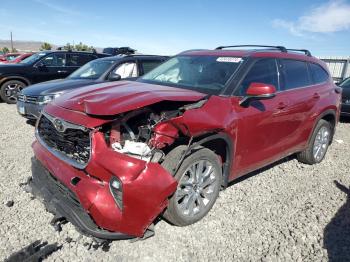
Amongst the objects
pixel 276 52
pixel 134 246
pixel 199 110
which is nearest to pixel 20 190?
pixel 134 246

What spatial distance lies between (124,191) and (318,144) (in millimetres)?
4192

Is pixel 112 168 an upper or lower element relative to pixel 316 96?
lower

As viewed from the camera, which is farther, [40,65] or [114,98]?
[40,65]

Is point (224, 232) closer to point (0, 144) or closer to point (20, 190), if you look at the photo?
point (20, 190)

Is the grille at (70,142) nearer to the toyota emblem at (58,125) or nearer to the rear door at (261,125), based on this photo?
the toyota emblem at (58,125)

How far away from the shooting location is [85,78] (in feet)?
26.8

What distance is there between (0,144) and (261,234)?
496 cm

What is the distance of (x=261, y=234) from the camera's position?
11.4 ft

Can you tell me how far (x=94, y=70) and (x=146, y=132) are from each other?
5.84 metres

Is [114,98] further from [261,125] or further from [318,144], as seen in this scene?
[318,144]

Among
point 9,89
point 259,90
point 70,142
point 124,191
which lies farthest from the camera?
point 9,89

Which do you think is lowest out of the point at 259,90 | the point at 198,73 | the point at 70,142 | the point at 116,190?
the point at 116,190

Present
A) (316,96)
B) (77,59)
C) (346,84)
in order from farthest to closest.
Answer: (77,59) → (346,84) → (316,96)

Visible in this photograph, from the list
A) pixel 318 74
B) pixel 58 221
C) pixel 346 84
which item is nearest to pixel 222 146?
pixel 58 221
